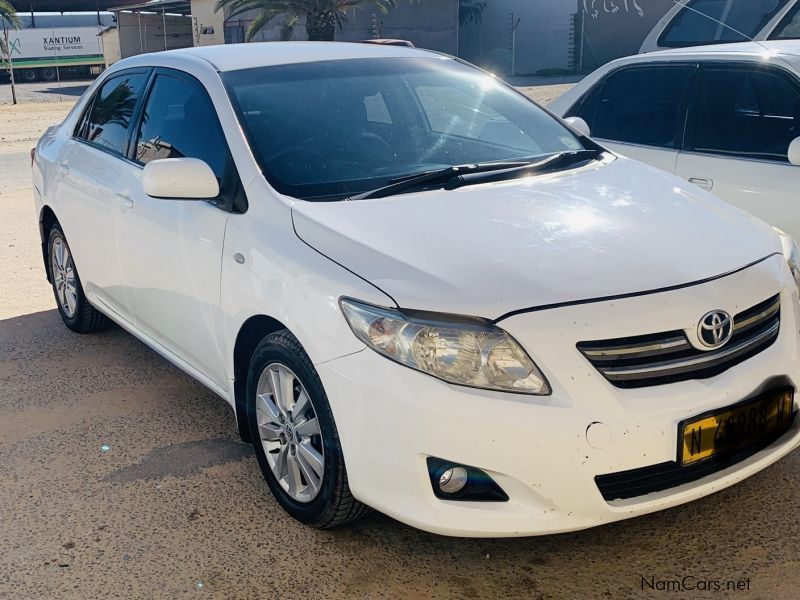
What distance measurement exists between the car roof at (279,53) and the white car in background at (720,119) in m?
1.36

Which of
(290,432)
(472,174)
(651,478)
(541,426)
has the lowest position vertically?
(290,432)

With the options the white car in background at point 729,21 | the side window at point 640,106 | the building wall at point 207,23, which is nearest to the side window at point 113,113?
the side window at point 640,106

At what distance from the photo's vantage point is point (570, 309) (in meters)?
2.55

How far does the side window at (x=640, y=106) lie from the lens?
4953 millimetres

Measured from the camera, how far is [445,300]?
2596 mm

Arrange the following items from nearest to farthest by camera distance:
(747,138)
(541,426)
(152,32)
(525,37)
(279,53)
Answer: (541,426) < (279,53) < (747,138) < (525,37) < (152,32)

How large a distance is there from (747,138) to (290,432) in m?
2.95

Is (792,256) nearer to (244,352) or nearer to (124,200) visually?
(244,352)

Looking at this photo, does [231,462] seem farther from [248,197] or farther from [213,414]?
[248,197]

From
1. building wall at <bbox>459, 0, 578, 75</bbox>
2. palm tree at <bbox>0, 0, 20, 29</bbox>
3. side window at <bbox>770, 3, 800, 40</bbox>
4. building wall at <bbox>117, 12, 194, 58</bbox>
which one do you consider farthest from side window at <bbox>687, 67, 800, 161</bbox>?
building wall at <bbox>117, 12, 194, 58</bbox>

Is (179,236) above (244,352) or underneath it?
above

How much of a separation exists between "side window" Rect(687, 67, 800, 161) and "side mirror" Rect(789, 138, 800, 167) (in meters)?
0.26

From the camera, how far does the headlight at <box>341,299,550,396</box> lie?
8.27ft

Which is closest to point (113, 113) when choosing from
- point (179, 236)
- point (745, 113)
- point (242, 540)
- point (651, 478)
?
point (179, 236)
